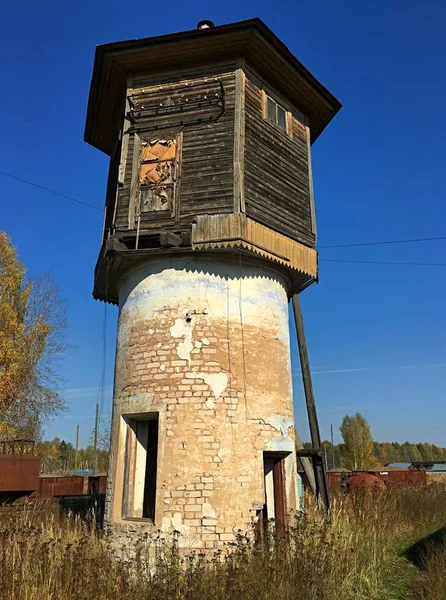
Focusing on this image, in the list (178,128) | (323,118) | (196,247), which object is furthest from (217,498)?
(323,118)

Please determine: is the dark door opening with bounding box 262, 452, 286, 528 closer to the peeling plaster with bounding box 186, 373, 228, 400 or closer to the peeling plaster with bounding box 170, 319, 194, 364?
the peeling plaster with bounding box 186, 373, 228, 400

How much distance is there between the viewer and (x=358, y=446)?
62.3 meters

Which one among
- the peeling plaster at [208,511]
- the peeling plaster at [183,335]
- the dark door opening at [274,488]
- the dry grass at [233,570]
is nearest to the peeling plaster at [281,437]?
the dark door opening at [274,488]

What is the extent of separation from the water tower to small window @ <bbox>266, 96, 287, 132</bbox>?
4 centimetres

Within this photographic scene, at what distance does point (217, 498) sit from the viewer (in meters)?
8.05

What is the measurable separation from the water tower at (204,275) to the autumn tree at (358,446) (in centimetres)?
5340

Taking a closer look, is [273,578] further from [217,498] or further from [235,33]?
[235,33]

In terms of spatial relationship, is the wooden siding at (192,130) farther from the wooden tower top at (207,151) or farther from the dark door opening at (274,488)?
the dark door opening at (274,488)

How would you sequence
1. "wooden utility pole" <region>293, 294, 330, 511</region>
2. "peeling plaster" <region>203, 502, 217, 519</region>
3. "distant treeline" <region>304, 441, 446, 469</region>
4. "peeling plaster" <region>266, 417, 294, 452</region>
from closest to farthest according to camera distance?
"peeling plaster" <region>203, 502, 217, 519</region> → "peeling plaster" <region>266, 417, 294, 452</region> → "wooden utility pole" <region>293, 294, 330, 511</region> → "distant treeline" <region>304, 441, 446, 469</region>

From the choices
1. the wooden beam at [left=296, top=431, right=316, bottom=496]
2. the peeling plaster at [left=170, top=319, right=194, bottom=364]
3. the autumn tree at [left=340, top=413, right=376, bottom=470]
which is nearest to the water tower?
the peeling plaster at [left=170, top=319, right=194, bottom=364]

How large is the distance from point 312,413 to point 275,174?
5.67m

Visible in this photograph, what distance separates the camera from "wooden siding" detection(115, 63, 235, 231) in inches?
372

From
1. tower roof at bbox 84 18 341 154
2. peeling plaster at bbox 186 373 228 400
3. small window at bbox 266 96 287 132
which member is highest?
tower roof at bbox 84 18 341 154

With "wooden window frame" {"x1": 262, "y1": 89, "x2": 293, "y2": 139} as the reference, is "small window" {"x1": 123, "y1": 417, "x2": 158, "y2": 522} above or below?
below
